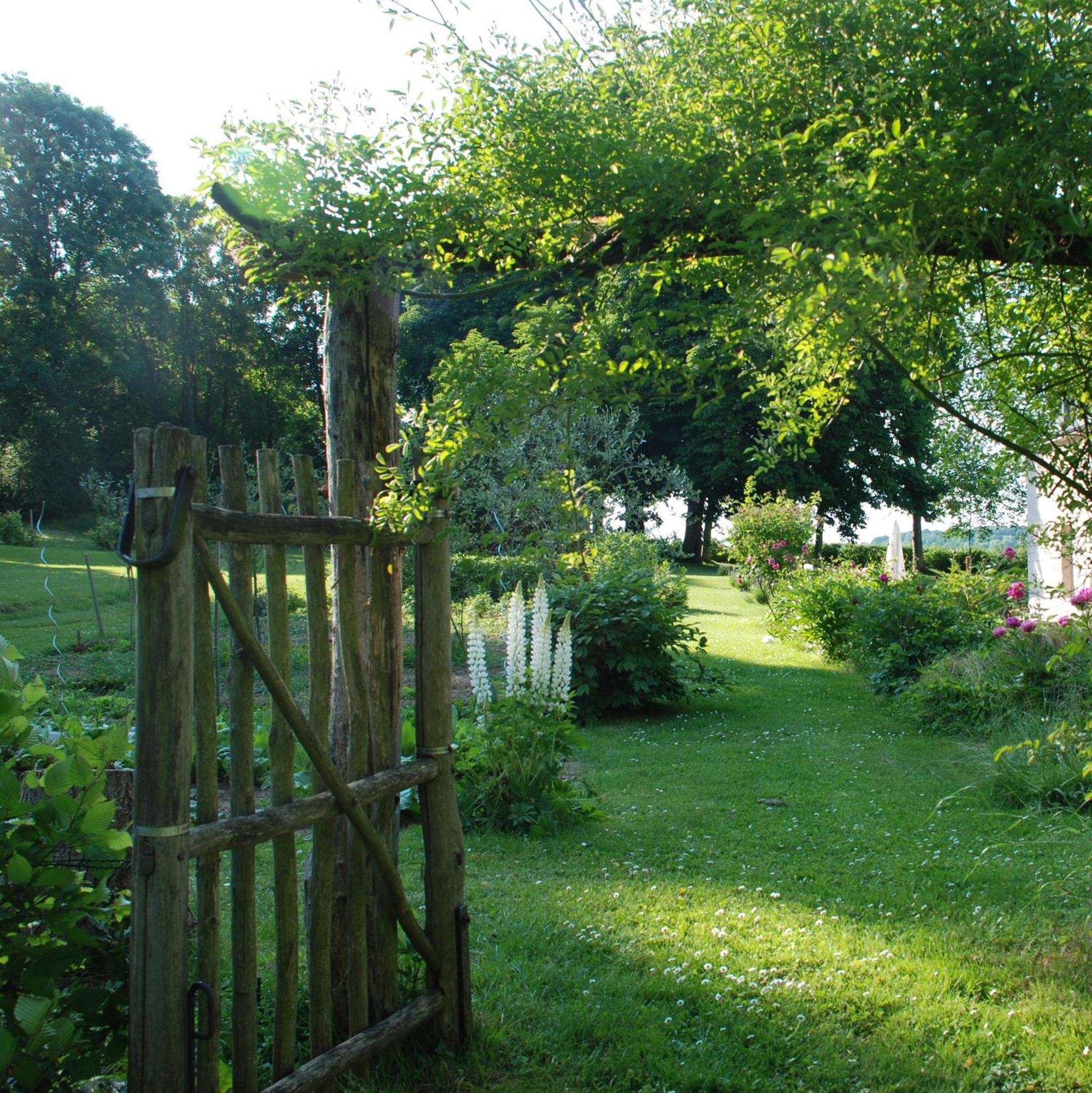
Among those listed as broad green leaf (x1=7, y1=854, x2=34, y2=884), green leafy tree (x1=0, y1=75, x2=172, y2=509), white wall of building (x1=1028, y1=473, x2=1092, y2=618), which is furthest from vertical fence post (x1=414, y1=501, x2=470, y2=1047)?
green leafy tree (x1=0, y1=75, x2=172, y2=509)

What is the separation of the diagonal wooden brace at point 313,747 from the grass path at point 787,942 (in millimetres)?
501

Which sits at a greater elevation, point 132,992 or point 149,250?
point 149,250

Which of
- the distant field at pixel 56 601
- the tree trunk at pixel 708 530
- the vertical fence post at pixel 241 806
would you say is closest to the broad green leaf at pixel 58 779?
the vertical fence post at pixel 241 806

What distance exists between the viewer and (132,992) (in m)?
2.32

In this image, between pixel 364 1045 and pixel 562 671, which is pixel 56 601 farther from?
pixel 364 1045

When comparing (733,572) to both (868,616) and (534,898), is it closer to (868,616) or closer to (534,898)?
(868,616)

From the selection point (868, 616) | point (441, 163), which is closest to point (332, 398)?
point (441, 163)

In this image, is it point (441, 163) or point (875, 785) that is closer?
point (441, 163)

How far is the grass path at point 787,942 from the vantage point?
3092 mm

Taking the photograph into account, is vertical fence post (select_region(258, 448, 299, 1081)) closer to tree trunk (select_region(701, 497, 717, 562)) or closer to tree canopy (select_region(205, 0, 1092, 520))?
tree canopy (select_region(205, 0, 1092, 520))

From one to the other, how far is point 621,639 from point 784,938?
17.7 ft

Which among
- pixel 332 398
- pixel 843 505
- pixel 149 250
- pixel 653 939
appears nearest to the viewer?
pixel 332 398

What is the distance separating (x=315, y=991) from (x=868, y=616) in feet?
29.7

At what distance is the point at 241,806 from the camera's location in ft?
8.36
